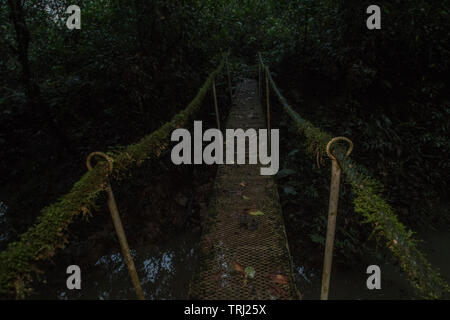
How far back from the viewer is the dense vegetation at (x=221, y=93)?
4.62 m

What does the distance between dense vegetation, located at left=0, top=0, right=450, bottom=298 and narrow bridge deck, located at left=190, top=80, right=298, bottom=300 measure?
4.80 feet

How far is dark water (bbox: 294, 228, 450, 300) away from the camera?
3.31 metres

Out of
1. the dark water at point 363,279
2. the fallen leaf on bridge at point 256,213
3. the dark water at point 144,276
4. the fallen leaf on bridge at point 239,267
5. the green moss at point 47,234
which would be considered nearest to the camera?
the green moss at point 47,234

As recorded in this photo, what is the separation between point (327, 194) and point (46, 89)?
23.7 ft

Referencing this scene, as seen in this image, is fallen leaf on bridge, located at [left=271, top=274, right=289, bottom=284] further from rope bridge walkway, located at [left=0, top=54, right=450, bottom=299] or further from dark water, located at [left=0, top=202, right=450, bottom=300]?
dark water, located at [left=0, top=202, right=450, bottom=300]

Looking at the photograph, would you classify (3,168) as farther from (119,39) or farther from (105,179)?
(105,179)

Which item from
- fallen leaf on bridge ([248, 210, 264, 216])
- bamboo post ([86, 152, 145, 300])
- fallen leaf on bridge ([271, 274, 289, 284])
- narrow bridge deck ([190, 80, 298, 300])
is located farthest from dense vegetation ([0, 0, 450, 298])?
bamboo post ([86, 152, 145, 300])

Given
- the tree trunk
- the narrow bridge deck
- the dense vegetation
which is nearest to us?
the narrow bridge deck

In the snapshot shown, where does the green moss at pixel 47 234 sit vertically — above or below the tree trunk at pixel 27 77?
below

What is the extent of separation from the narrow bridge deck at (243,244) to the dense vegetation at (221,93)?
146cm

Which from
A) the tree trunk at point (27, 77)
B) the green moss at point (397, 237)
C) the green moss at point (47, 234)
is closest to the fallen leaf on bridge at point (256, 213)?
the green moss at point (397, 237)

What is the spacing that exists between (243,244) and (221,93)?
5816mm

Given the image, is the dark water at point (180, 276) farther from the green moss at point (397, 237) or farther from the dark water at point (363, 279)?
the green moss at point (397, 237)

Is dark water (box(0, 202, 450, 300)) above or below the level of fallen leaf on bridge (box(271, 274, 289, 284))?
below
